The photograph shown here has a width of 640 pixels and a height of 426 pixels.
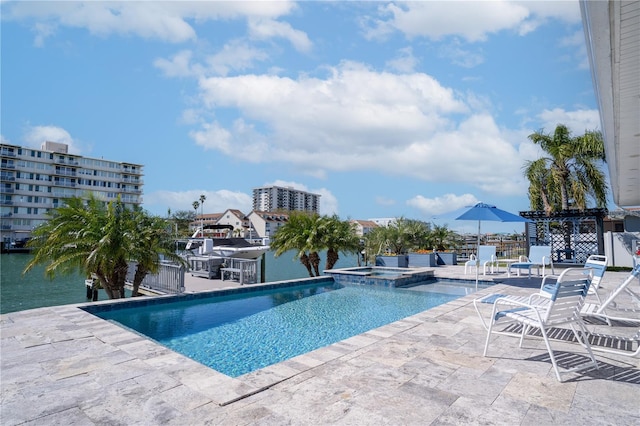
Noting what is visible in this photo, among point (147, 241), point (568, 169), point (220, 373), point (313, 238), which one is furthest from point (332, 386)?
point (568, 169)

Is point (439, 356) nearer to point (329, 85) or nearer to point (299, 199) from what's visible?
point (329, 85)

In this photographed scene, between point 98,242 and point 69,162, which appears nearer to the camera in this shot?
point 98,242

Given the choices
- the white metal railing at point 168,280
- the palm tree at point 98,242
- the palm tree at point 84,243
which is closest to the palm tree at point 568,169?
the white metal railing at point 168,280

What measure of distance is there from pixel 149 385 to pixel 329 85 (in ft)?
37.3

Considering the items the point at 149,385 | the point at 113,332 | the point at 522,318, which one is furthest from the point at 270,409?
the point at 113,332

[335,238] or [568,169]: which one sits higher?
[568,169]

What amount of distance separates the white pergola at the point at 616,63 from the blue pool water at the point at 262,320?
5.23 metres

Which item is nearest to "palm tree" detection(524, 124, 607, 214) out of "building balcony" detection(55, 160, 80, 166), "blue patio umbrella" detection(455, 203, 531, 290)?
"blue patio umbrella" detection(455, 203, 531, 290)

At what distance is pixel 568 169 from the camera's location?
19.7 meters

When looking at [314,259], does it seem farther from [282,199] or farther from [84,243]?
[282,199]

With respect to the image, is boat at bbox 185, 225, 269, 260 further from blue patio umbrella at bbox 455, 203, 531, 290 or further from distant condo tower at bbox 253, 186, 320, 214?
distant condo tower at bbox 253, 186, 320, 214

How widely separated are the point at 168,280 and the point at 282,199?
151826 millimetres

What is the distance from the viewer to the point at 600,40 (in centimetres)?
268

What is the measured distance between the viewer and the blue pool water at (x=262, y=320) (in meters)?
5.85
